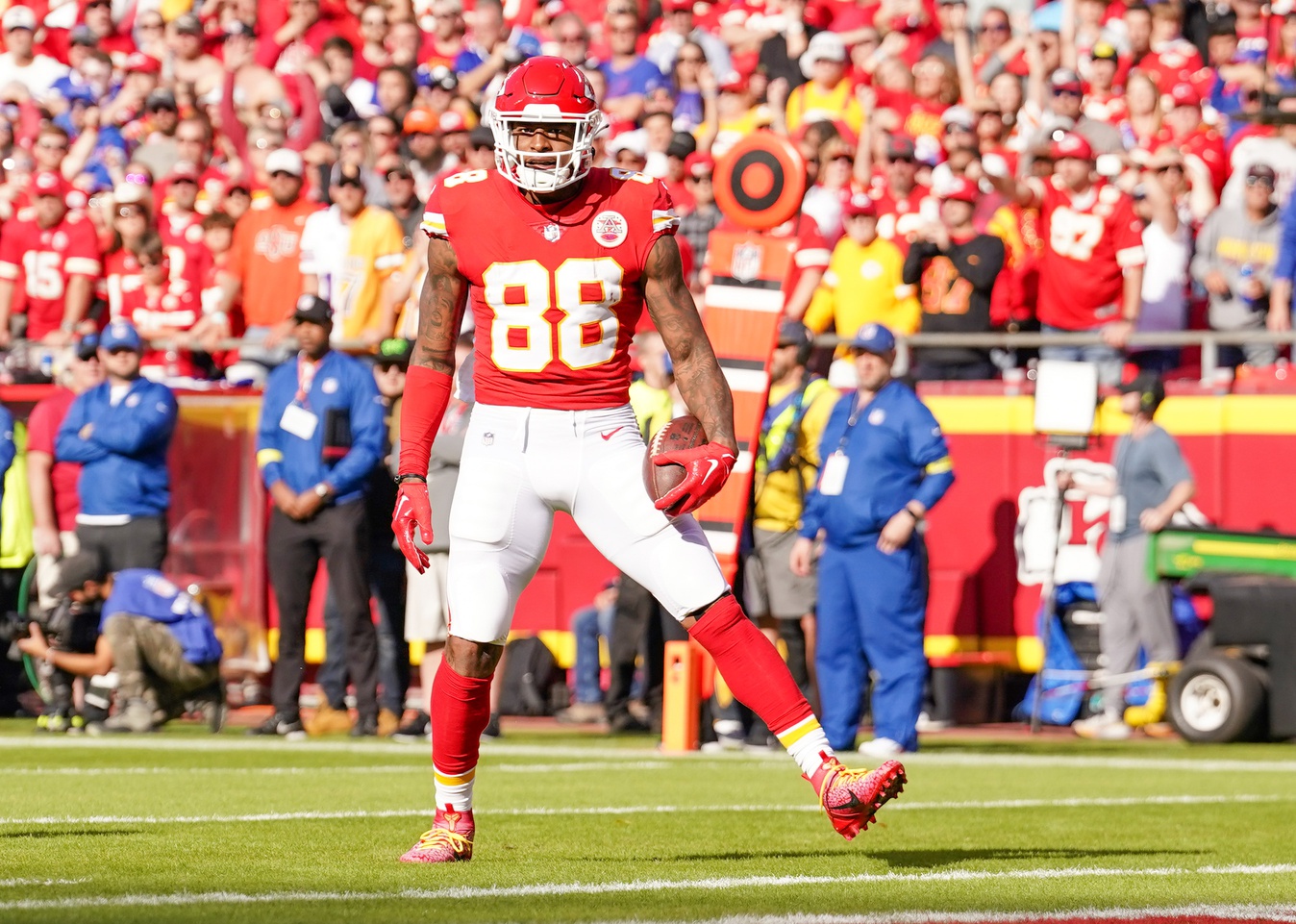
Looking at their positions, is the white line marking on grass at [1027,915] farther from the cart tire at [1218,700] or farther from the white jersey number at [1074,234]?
the white jersey number at [1074,234]

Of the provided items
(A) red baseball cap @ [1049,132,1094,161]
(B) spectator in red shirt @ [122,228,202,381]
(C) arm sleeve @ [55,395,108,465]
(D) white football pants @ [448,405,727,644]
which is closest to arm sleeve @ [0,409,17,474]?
(C) arm sleeve @ [55,395,108,465]

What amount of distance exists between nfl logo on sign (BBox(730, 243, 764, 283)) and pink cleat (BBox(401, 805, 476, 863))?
5553mm

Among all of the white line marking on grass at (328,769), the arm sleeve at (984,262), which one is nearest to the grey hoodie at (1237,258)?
the arm sleeve at (984,262)

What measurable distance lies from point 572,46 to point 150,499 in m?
6.35

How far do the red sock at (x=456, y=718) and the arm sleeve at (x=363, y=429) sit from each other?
20.0 ft

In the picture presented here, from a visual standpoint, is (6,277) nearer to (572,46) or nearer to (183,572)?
(183,572)

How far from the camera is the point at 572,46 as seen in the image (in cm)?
1762

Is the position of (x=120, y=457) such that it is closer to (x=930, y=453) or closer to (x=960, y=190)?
(x=930, y=453)

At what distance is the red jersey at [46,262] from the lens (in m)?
16.1

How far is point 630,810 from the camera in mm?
7812

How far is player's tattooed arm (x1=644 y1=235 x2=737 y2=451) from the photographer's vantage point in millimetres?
6098

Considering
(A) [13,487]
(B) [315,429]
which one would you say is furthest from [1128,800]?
(A) [13,487]

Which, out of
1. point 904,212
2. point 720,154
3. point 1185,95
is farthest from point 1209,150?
point 720,154

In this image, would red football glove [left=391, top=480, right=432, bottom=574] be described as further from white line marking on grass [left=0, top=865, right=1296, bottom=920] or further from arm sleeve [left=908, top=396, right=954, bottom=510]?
arm sleeve [left=908, top=396, right=954, bottom=510]
